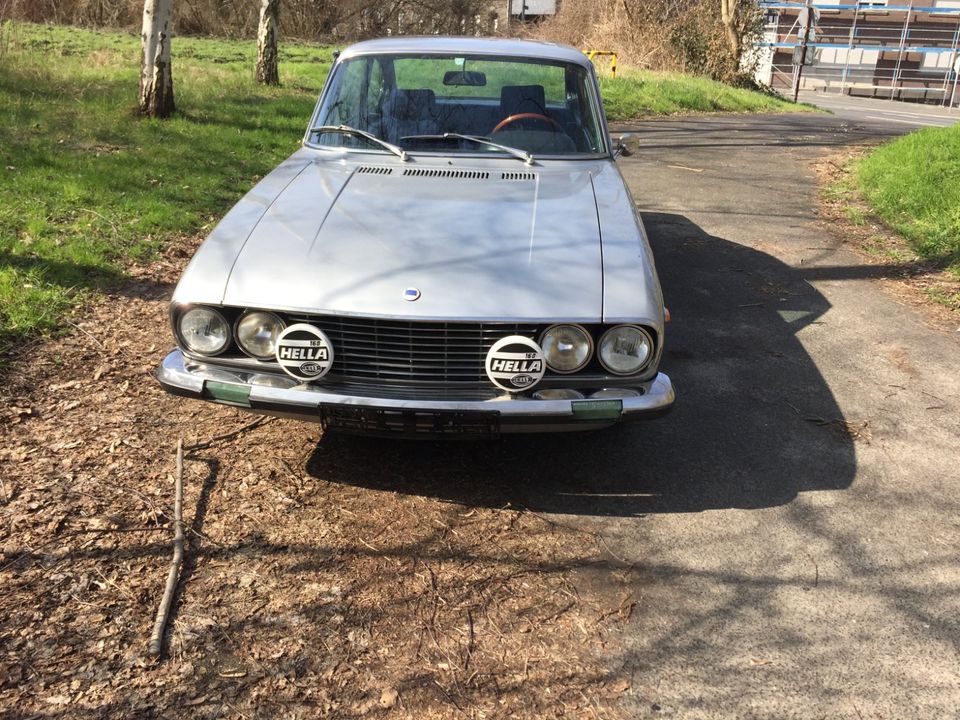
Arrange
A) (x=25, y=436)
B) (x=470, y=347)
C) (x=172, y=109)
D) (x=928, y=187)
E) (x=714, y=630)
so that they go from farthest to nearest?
1. (x=172, y=109)
2. (x=928, y=187)
3. (x=25, y=436)
4. (x=470, y=347)
5. (x=714, y=630)

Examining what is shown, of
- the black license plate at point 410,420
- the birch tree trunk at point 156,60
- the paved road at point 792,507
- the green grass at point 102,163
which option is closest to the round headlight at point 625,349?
the black license plate at point 410,420

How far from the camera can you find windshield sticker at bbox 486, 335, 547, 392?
3.00 m

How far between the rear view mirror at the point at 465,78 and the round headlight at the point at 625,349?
2191 millimetres

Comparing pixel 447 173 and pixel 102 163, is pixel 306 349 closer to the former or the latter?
pixel 447 173

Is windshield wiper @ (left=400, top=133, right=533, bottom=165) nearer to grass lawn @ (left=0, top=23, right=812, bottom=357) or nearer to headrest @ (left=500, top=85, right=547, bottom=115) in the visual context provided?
headrest @ (left=500, top=85, right=547, bottom=115)

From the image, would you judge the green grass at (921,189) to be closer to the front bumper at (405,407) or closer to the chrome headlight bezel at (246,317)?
the front bumper at (405,407)

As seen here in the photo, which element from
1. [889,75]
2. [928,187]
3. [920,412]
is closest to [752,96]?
[928,187]

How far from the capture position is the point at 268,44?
1403 centimetres

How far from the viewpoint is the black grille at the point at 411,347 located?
3027 mm

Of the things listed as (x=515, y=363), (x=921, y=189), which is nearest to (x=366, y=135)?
(x=515, y=363)

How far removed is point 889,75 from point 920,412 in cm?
4777

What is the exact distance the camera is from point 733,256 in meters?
7.09

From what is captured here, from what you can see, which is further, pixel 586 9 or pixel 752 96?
pixel 586 9

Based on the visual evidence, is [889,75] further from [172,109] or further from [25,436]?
[25,436]
